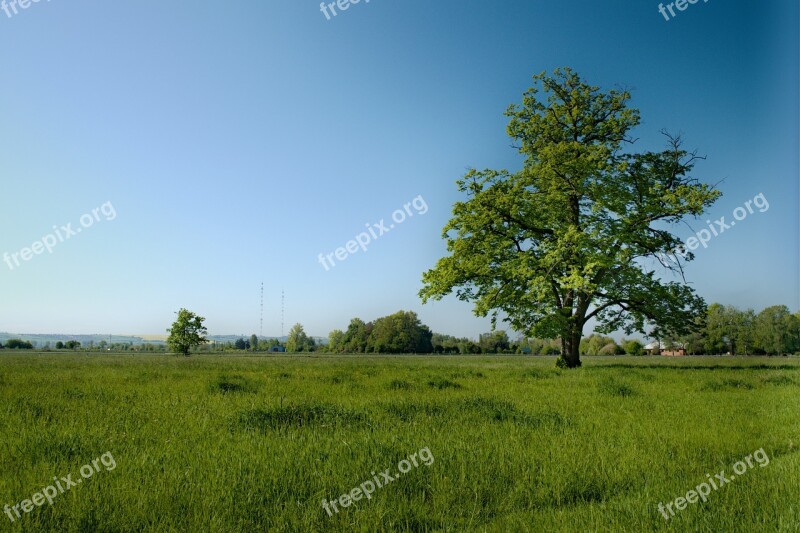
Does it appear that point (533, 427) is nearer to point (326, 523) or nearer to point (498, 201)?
point (326, 523)

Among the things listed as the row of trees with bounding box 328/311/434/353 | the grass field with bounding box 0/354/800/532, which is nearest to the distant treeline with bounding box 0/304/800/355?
the row of trees with bounding box 328/311/434/353

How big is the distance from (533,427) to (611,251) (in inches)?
644

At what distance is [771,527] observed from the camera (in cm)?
375

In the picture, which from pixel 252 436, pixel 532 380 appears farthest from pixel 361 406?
pixel 532 380

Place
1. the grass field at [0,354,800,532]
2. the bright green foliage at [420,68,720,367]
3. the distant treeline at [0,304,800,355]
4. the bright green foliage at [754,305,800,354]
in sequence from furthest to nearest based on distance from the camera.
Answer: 1. the distant treeline at [0,304,800,355]
2. the bright green foliage at [754,305,800,354]
3. the bright green foliage at [420,68,720,367]
4. the grass field at [0,354,800,532]

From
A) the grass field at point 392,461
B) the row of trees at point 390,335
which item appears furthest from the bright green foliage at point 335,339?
the grass field at point 392,461

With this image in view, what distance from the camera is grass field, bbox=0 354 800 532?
12.9 ft

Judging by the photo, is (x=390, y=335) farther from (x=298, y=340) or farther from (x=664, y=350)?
(x=664, y=350)

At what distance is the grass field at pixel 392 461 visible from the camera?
3938 mm

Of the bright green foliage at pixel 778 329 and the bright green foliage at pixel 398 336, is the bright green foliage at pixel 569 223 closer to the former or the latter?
the bright green foliage at pixel 778 329

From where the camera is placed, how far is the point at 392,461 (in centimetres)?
536

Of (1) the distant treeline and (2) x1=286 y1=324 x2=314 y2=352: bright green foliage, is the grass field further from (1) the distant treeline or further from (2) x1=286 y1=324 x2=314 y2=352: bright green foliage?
(2) x1=286 y1=324 x2=314 y2=352: bright green foliage

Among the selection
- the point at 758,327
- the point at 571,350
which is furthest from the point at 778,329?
the point at 571,350

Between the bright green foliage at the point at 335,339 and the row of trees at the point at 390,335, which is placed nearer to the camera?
the row of trees at the point at 390,335
